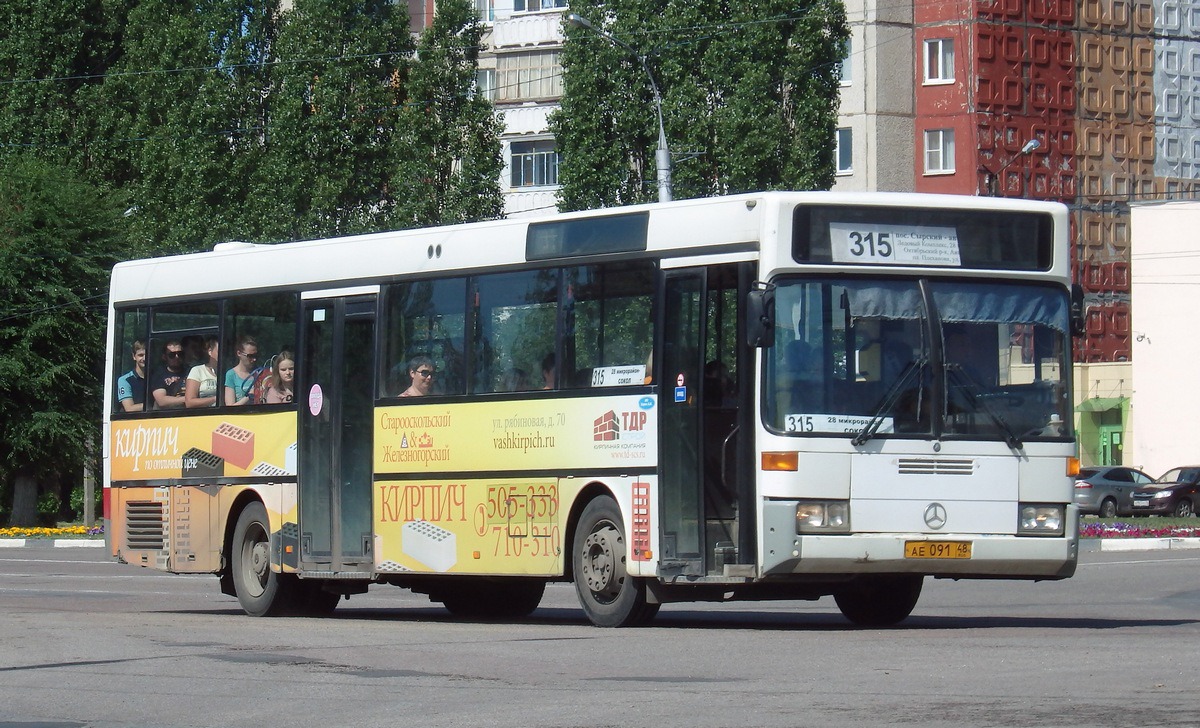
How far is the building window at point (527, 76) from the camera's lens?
69375mm

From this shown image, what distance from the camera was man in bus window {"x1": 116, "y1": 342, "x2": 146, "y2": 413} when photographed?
20688 millimetres

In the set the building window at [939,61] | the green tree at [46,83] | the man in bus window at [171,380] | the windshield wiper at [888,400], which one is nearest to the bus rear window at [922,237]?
the windshield wiper at [888,400]

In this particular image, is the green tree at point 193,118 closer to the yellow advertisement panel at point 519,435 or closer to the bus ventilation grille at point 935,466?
the yellow advertisement panel at point 519,435

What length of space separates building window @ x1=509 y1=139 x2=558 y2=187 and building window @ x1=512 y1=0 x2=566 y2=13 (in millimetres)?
4209

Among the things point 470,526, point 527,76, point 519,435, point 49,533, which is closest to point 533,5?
point 527,76

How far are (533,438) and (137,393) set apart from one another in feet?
19.4

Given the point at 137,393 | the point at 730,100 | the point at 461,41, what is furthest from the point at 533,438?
the point at 461,41

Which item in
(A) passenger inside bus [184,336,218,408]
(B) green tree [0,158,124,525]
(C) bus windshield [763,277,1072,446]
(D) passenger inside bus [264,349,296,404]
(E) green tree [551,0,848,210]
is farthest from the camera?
(E) green tree [551,0,848,210]

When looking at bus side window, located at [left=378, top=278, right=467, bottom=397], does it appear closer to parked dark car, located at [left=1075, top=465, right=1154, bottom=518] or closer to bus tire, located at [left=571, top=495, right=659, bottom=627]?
bus tire, located at [left=571, top=495, right=659, bottom=627]

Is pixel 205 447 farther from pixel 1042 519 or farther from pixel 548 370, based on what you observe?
pixel 1042 519

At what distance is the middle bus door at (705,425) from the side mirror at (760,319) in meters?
0.39

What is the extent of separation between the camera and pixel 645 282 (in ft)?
50.8

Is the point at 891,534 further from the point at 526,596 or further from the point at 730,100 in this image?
the point at 730,100

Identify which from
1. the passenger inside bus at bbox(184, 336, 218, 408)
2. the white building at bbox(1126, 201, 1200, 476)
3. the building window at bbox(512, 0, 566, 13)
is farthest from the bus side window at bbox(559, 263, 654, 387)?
the white building at bbox(1126, 201, 1200, 476)
